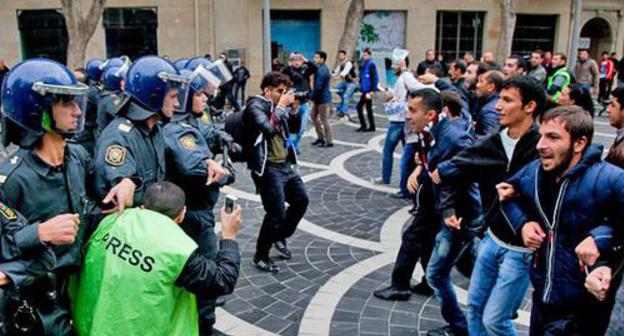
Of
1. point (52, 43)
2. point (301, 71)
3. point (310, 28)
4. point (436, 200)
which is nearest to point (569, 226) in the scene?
point (436, 200)

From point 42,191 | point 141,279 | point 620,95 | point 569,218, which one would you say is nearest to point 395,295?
point 620,95

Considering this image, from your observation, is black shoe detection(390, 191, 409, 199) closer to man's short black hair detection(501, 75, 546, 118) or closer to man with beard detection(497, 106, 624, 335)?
man's short black hair detection(501, 75, 546, 118)

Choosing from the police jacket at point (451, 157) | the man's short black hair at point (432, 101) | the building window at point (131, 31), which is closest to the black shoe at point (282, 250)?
the police jacket at point (451, 157)

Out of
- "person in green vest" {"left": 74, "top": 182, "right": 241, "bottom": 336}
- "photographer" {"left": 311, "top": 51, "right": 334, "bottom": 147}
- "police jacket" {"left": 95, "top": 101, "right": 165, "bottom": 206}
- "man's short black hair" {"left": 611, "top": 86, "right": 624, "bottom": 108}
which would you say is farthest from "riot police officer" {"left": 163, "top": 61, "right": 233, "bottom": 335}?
"photographer" {"left": 311, "top": 51, "right": 334, "bottom": 147}

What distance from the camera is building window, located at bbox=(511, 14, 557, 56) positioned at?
79.3ft

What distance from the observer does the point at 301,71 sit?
13.0 m

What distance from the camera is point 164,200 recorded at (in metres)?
2.81

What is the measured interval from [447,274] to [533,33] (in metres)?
22.5

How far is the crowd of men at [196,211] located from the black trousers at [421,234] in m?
0.01

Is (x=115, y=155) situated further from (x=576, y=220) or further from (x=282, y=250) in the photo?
(x=282, y=250)

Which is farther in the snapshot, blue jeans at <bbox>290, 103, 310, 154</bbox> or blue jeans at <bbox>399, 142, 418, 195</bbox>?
blue jeans at <bbox>399, 142, 418, 195</bbox>

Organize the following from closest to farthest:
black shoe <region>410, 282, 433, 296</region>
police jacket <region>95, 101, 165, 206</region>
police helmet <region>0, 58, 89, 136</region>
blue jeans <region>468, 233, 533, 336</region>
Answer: police helmet <region>0, 58, 89, 136</region> < police jacket <region>95, 101, 165, 206</region> < blue jeans <region>468, 233, 533, 336</region> < black shoe <region>410, 282, 433, 296</region>

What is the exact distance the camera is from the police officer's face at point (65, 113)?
278 centimetres

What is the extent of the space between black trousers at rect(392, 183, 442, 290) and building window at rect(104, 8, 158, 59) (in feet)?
59.1
